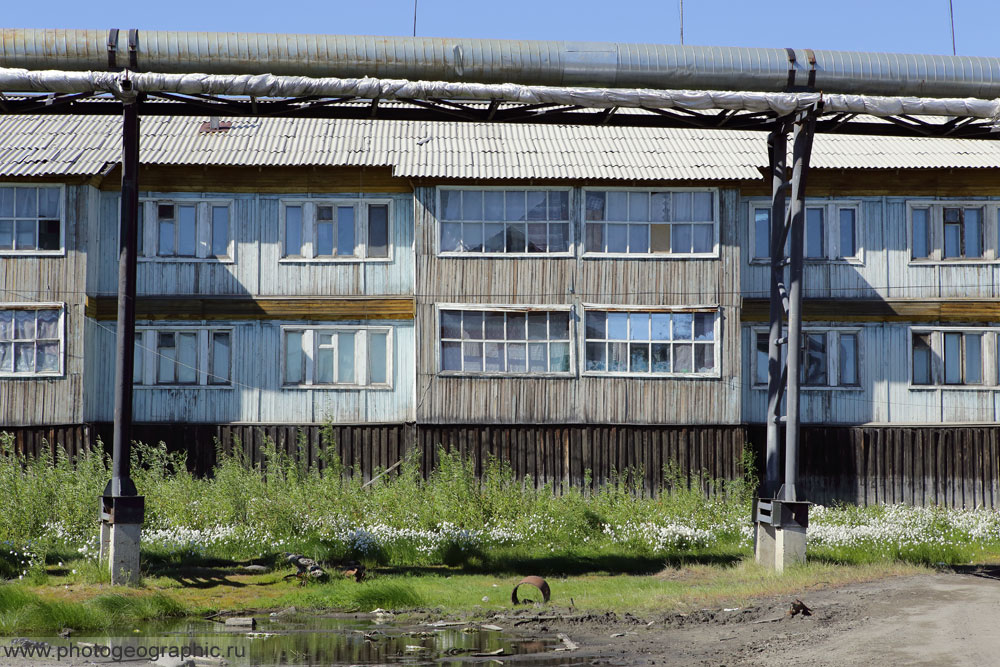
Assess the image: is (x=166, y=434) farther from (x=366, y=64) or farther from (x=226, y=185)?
(x=366, y=64)

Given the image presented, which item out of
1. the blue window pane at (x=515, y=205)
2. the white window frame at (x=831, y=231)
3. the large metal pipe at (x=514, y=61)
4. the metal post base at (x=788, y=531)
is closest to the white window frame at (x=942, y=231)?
the white window frame at (x=831, y=231)

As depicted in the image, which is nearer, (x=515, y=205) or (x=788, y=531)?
(x=788, y=531)

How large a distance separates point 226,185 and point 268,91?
28.2ft

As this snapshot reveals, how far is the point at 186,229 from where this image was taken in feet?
72.8

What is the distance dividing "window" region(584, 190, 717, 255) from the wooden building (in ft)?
0.14

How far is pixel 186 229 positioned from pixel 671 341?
10859 mm

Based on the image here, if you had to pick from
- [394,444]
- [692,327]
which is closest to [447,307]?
[394,444]

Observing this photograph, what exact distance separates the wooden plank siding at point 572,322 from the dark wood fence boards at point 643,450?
1.16 ft

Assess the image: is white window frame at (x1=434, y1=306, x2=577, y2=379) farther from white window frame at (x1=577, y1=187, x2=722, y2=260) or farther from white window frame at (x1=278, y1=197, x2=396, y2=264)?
white window frame at (x1=278, y1=197, x2=396, y2=264)

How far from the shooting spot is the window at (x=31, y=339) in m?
21.3

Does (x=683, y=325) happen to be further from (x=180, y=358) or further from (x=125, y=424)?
(x=125, y=424)

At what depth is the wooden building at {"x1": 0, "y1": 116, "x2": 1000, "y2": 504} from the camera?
21469 mm

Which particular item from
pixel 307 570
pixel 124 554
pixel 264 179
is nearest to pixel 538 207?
pixel 264 179

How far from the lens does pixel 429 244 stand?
21547mm
